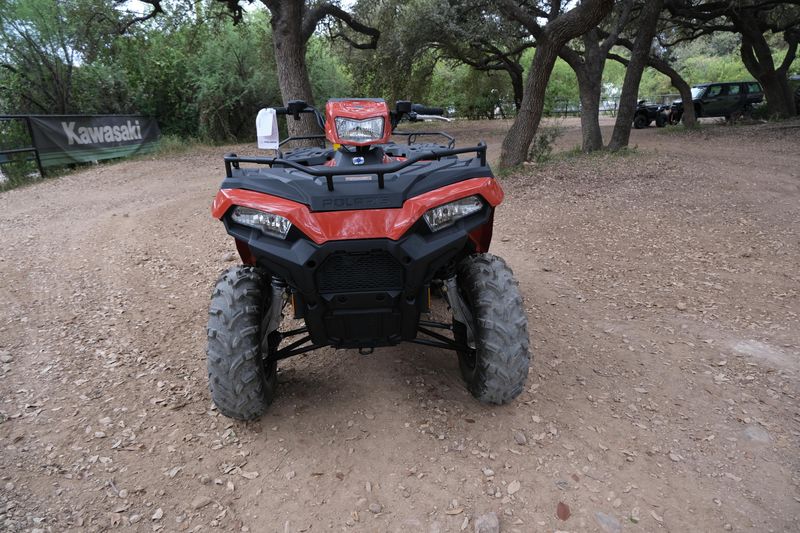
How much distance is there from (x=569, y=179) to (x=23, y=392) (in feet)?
24.8

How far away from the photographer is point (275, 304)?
104 inches

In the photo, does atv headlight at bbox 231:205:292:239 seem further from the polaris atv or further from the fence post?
the fence post

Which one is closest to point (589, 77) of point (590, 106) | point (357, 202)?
point (590, 106)

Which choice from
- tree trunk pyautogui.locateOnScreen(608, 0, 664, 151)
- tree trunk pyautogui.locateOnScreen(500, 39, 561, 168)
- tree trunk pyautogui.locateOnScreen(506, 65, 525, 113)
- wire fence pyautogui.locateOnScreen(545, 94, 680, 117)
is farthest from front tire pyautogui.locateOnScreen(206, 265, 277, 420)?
wire fence pyautogui.locateOnScreen(545, 94, 680, 117)

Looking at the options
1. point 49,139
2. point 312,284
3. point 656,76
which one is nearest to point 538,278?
point 312,284

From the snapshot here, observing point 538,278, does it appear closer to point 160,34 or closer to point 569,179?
point 569,179

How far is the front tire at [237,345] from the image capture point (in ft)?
7.99

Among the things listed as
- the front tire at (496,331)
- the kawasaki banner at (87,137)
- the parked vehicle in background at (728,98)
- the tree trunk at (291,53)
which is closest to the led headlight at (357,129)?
the front tire at (496,331)

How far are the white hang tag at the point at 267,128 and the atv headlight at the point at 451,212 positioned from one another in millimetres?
1620

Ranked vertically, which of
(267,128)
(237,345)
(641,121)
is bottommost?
(237,345)

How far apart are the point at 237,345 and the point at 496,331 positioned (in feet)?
4.06

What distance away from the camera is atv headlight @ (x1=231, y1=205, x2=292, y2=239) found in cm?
228

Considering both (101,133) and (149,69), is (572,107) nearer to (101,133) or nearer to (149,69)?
(149,69)

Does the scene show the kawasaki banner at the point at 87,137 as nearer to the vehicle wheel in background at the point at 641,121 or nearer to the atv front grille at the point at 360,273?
the atv front grille at the point at 360,273
